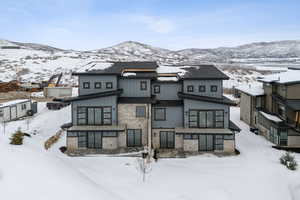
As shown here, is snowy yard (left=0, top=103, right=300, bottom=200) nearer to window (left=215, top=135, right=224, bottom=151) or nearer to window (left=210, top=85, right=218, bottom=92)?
window (left=215, top=135, right=224, bottom=151)

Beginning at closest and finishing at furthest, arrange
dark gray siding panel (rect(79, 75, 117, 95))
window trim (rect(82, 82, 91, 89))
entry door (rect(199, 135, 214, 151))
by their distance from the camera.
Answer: entry door (rect(199, 135, 214, 151)) → dark gray siding panel (rect(79, 75, 117, 95)) → window trim (rect(82, 82, 91, 89))

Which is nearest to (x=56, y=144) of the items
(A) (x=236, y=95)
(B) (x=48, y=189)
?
(B) (x=48, y=189)

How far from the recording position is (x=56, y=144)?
27.9 m

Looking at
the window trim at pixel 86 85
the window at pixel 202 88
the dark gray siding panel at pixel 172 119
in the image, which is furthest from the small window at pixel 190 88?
the window trim at pixel 86 85

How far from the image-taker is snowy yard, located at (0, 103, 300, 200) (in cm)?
1509

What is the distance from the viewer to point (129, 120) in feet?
85.5

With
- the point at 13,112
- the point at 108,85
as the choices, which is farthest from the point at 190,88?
the point at 13,112

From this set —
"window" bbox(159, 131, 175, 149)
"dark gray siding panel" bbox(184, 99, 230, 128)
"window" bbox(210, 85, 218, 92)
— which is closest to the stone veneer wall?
"window" bbox(159, 131, 175, 149)

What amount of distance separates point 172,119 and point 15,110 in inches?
916

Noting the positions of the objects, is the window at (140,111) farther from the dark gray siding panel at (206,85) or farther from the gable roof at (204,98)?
the dark gray siding panel at (206,85)

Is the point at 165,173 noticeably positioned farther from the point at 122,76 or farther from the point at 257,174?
the point at 122,76

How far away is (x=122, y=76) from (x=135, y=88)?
1.73m

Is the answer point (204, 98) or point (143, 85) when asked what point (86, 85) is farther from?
point (204, 98)

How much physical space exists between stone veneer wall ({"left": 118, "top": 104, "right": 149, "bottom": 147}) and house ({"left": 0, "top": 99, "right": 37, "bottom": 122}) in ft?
60.5
